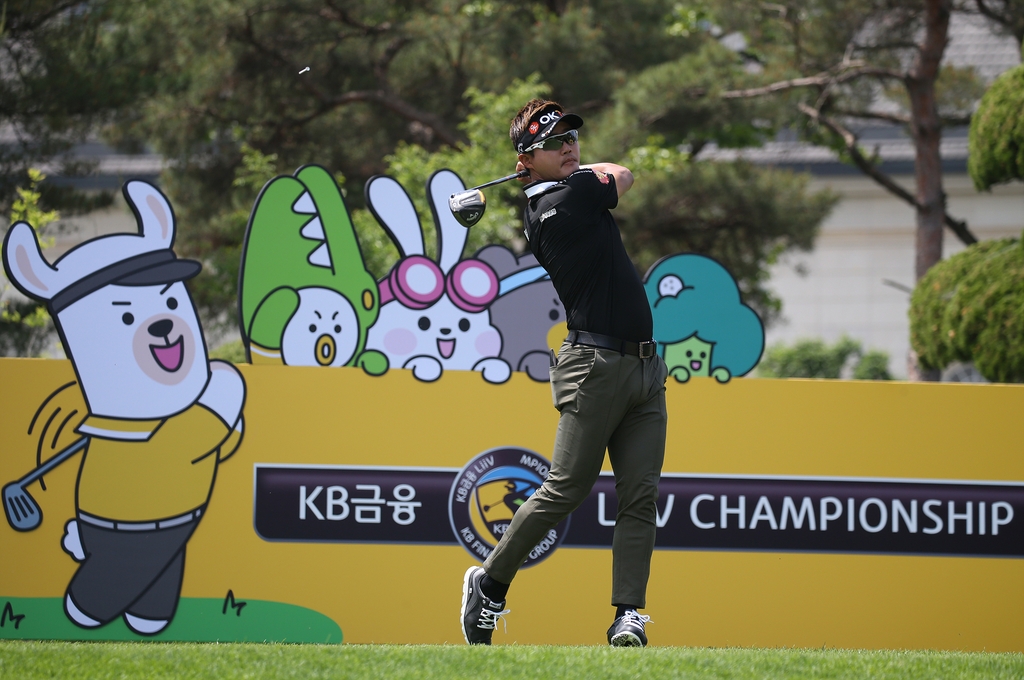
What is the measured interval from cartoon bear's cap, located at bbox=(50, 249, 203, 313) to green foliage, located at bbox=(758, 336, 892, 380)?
50.8 feet

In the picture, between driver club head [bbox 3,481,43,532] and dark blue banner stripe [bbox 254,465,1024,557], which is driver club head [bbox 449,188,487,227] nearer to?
dark blue banner stripe [bbox 254,465,1024,557]

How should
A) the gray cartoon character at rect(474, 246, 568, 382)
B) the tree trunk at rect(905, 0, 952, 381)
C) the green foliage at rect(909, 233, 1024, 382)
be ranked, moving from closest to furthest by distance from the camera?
the gray cartoon character at rect(474, 246, 568, 382) < the green foliage at rect(909, 233, 1024, 382) < the tree trunk at rect(905, 0, 952, 381)

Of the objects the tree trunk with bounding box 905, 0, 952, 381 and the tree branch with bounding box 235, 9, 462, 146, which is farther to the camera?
the tree branch with bounding box 235, 9, 462, 146

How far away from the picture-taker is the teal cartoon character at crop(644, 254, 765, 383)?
14.9 ft

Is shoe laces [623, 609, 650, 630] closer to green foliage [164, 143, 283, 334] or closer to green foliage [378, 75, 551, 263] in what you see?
green foliage [378, 75, 551, 263]

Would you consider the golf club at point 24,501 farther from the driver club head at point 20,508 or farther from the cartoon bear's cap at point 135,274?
the cartoon bear's cap at point 135,274

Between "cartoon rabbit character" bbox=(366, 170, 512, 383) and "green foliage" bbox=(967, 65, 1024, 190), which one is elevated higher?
"green foliage" bbox=(967, 65, 1024, 190)

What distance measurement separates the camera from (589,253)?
10.9ft

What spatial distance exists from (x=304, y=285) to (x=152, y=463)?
104 centimetres

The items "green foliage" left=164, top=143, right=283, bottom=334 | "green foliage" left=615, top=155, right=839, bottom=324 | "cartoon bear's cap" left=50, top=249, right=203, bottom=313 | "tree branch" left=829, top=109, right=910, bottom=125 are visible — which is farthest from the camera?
"tree branch" left=829, top=109, right=910, bottom=125

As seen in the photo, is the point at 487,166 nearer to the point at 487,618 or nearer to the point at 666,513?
the point at 666,513

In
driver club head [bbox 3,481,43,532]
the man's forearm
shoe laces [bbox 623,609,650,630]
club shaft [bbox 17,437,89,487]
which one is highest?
the man's forearm

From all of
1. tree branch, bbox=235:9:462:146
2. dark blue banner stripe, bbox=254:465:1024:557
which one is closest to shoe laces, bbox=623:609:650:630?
dark blue banner stripe, bbox=254:465:1024:557

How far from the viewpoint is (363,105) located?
14.3 metres
